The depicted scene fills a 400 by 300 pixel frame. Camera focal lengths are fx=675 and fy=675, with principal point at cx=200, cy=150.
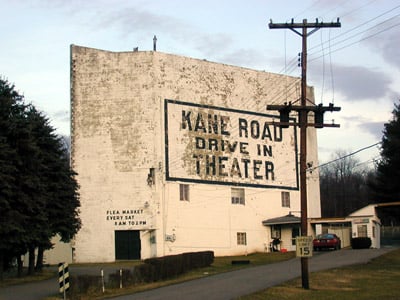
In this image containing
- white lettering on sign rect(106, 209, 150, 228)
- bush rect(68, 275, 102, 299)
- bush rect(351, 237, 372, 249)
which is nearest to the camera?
bush rect(68, 275, 102, 299)

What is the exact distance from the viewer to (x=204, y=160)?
61.7 meters

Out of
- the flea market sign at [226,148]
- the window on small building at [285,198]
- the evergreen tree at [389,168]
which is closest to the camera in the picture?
the flea market sign at [226,148]

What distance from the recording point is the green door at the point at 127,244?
58000 millimetres

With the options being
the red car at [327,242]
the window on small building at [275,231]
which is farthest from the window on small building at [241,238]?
the red car at [327,242]

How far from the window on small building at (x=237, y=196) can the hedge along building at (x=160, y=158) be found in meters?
0.09

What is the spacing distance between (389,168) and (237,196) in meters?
18.1

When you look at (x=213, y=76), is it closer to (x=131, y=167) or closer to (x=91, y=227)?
(x=131, y=167)

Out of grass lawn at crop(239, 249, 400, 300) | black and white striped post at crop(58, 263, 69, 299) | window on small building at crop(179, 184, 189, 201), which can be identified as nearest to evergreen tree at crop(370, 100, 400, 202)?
window on small building at crop(179, 184, 189, 201)

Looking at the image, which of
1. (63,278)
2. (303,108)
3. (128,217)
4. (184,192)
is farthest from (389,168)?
(63,278)

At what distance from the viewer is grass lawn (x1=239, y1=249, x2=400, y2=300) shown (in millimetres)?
25031

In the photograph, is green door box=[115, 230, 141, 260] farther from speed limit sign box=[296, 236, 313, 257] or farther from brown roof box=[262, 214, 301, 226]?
speed limit sign box=[296, 236, 313, 257]

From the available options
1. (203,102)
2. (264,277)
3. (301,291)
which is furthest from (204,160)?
(301,291)

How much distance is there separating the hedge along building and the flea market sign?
97mm

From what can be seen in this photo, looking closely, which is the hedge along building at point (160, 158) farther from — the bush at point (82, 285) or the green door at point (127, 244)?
the bush at point (82, 285)
